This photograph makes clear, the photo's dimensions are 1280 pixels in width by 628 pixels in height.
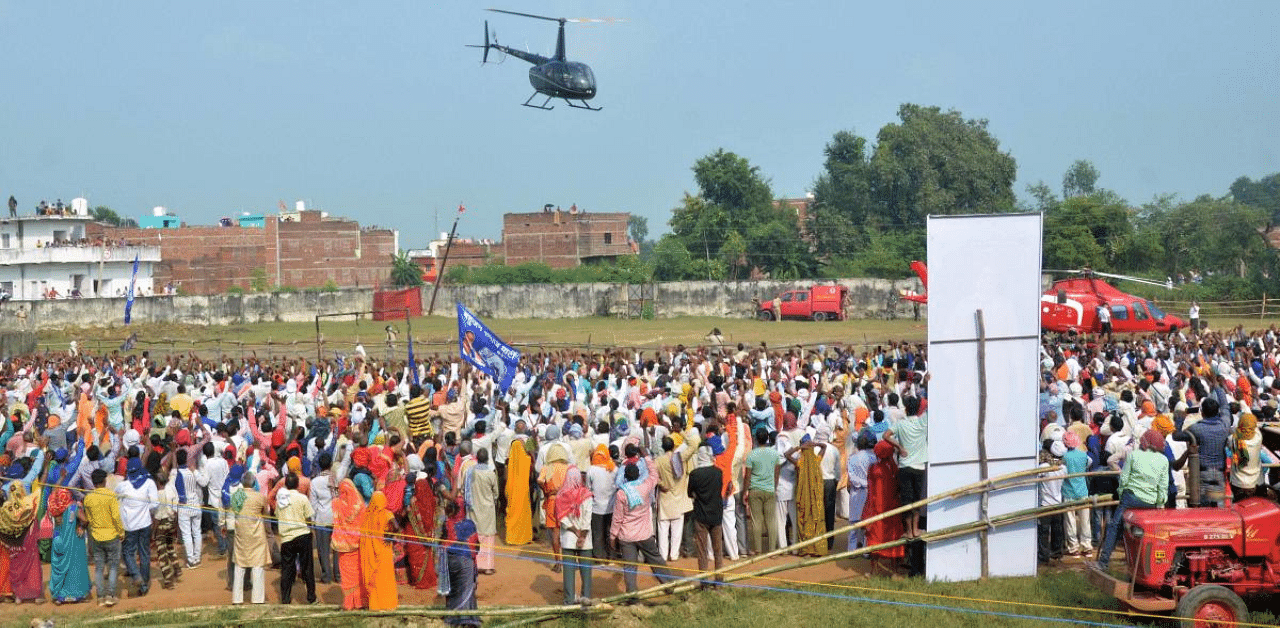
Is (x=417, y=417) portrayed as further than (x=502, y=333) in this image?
No

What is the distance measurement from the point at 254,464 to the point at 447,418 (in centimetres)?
404

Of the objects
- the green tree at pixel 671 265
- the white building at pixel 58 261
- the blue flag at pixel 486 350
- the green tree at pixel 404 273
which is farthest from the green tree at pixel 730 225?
the blue flag at pixel 486 350

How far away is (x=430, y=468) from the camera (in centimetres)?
1184

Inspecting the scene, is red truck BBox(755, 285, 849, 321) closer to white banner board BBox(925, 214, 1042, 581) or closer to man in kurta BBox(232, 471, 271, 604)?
white banner board BBox(925, 214, 1042, 581)

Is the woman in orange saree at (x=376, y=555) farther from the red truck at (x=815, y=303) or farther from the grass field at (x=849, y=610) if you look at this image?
Answer: the red truck at (x=815, y=303)

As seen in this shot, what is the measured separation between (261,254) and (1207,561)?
65903 mm

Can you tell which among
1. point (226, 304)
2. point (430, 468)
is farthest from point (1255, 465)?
point (226, 304)

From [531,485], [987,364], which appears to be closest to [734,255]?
[531,485]

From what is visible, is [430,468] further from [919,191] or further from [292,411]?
[919,191]

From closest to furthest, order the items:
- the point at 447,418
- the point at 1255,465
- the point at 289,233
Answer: the point at 1255,465, the point at 447,418, the point at 289,233

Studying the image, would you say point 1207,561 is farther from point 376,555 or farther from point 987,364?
point 376,555

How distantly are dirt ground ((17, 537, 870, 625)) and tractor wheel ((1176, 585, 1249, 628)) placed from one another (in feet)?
11.2

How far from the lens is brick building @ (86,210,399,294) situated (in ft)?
219

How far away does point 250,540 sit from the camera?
10750mm
